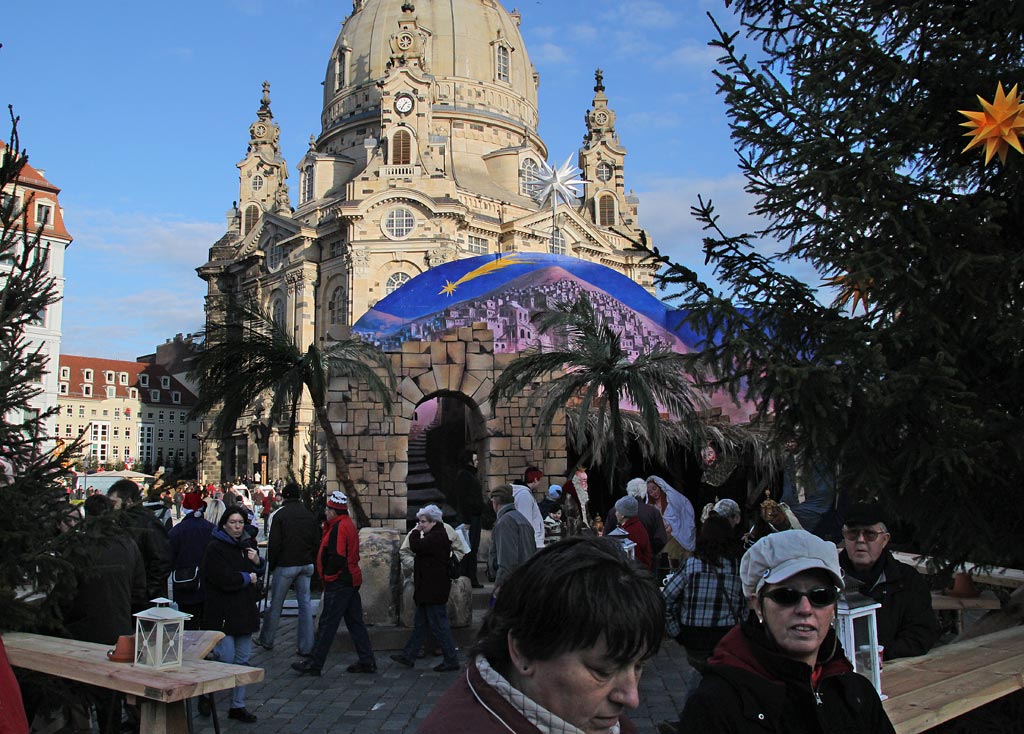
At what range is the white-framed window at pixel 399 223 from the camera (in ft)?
145

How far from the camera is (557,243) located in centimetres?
4912

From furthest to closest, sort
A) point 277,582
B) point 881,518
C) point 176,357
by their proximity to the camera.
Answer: point 176,357 < point 277,582 < point 881,518

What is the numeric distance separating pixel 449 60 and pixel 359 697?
168 feet

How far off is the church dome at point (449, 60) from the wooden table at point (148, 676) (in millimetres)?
50528

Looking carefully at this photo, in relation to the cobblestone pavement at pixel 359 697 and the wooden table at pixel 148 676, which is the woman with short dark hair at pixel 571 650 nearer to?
the wooden table at pixel 148 676

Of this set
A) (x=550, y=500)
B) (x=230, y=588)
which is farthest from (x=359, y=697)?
(x=550, y=500)

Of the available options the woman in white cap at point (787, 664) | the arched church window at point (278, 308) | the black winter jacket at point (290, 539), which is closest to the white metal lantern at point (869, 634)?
the woman in white cap at point (787, 664)

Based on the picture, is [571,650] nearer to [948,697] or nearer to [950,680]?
[948,697]

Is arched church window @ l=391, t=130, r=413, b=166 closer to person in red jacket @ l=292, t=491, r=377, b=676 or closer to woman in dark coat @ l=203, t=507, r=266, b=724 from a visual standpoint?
person in red jacket @ l=292, t=491, r=377, b=676

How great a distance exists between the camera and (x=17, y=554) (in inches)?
199

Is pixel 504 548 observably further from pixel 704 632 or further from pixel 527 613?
pixel 527 613

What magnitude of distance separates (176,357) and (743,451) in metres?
72.7

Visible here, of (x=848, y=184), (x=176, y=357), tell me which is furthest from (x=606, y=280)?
(x=176, y=357)

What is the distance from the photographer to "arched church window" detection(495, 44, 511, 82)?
181 ft
